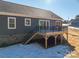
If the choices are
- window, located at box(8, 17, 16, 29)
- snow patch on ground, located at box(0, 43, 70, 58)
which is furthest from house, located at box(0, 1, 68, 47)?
snow patch on ground, located at box(0, 43, 70, 58)

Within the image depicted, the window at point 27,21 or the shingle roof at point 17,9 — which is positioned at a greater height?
the shingle roof at point 17,9

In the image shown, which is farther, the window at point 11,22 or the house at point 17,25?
the window at point 11,22

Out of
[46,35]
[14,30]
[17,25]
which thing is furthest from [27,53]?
[17,25]

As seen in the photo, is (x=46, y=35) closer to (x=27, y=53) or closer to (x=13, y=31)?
(x=27, y=53)

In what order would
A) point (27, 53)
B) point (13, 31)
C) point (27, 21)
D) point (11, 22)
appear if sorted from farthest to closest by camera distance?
1. point (27, 21)
2. point (13, 31)
3. point (11, 22)
4. point (27, 53)

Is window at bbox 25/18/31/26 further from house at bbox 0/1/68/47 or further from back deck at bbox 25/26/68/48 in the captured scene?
back deck at bbox 25/26/68/48

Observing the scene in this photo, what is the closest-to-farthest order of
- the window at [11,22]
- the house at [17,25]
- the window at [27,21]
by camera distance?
the house at [17,25], the window at [11,22], the window at [27,21]

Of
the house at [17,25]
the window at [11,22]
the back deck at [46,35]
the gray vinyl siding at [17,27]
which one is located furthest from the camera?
the back deck at [46,35]

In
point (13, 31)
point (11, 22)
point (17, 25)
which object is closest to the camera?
point (11, 22)

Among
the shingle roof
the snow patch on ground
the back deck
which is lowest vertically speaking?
the snow patch on ground

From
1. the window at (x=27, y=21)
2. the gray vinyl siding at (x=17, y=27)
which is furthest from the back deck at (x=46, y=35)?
the window at (x=27, y=21)

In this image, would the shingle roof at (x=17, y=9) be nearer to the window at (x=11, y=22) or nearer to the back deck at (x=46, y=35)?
the window at (x=11, y=22)

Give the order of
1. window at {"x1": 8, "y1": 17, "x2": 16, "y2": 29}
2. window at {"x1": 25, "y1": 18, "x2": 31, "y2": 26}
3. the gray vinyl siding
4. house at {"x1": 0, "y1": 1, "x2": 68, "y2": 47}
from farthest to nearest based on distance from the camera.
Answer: window at {"x1": 25, "y1": 18, "x2": 31, "y2": 26} < window at {"x1": 8, "y1": 17, "x2": 16, "y2": 29} < house at {"x1": 0, "y1": 1, "x2": 68, "y2": 47} < the gray vinyl siding

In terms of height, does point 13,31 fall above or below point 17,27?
below
